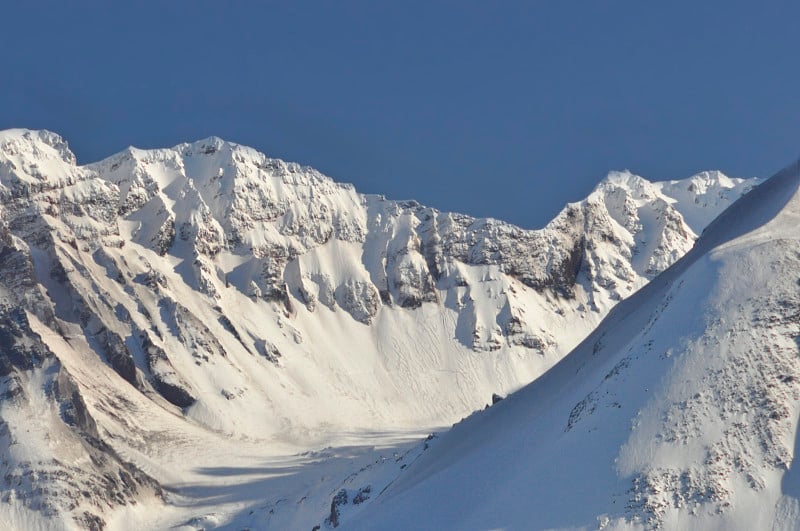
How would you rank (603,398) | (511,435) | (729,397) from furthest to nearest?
(511,435)
(603,398)
(729,397)

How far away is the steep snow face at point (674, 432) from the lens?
122 m

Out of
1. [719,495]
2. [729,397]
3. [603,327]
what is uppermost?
[603,327]

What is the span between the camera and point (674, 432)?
12756 centimetres

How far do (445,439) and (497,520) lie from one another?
51.0m

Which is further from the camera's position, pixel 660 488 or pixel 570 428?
pixel 570 428

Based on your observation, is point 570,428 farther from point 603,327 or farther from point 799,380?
point 603,327

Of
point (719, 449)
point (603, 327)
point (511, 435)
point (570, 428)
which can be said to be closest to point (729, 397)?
point (719, 449)

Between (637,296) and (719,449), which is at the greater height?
(637,296)

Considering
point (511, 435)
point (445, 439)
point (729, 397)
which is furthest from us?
point (445, 439)

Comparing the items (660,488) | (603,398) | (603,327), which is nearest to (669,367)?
(603,398)

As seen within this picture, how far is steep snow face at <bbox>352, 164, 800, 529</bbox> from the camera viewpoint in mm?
121562

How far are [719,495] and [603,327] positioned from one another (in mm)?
62594

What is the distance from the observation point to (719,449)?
409 feet

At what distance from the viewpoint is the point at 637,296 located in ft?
601
